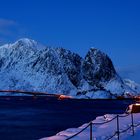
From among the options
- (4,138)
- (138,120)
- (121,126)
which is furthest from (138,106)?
(4,138)

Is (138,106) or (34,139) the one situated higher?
(138,106)

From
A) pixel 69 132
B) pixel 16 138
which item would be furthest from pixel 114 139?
pixel 16 138

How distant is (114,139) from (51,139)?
3.77 meters

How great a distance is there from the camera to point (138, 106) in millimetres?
40312

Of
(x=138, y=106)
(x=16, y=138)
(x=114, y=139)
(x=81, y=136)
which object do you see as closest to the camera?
(x=114, y=139)

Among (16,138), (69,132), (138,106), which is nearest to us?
(69,132)

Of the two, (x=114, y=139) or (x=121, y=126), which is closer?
(x=114, y=139)

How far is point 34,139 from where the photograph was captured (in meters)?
45.4

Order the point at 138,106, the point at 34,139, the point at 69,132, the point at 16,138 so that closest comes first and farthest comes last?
the point at 69,132
the point at 138,106
the point at 34,139
the point at 16,138

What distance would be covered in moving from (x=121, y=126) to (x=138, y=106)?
44.4ft

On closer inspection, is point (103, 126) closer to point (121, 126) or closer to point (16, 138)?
point (121, 126)

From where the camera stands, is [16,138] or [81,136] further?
[16,138]

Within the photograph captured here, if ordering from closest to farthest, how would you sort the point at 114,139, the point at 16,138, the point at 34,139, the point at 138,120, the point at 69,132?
the point at 114,139 → the point at 69,132 → the point at 138,120 → the point at 34,139 → the point at 16,138

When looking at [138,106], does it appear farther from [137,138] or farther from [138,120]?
[137,138]
